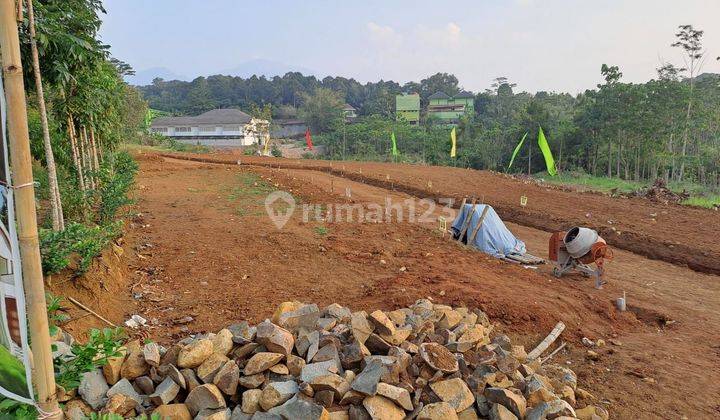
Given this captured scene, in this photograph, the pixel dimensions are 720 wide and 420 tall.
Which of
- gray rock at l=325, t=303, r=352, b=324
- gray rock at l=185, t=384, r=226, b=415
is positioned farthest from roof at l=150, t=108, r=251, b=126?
gray rock at l=185, t=384, r=226, b=415

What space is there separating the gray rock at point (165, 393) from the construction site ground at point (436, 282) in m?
1.59

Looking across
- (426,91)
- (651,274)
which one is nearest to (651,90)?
(651,274)

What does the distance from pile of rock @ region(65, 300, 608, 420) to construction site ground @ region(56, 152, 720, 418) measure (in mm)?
1295

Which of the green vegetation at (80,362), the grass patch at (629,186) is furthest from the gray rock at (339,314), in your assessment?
the grass patch at (629,186)

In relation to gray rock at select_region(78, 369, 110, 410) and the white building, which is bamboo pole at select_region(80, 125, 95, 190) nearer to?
gray rock at select_region(78, 369, 110, 410)

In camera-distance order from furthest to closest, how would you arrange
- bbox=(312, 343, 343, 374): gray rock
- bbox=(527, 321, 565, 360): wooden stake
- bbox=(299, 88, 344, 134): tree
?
bbox=(299, 88, 344, 134): tree → bbox=(527, 321, 565, 360): wooden stake → bbox=(312, 343, 343, 374): gray rock

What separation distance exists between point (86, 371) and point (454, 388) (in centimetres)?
231

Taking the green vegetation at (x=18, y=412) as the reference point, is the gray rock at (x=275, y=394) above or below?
below

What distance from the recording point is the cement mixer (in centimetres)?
707

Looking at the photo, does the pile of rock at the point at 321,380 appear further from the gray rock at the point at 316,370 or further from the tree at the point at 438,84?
the tree at the point at 438,84

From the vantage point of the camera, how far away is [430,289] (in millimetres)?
5855

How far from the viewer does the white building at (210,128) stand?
151 ft

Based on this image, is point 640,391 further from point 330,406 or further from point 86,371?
point 86,371

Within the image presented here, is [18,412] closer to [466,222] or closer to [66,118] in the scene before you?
[66,118]
